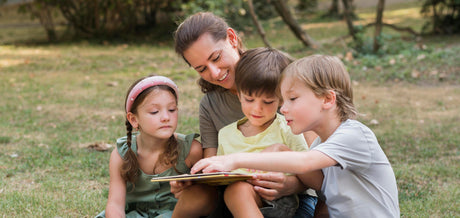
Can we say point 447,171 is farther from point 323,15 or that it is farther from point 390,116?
point 323,15

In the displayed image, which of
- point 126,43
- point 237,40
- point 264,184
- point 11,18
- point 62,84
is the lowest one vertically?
point 11,18

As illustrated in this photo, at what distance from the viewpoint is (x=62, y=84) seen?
7156 millimetres

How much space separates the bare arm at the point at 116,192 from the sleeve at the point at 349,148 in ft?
3.83

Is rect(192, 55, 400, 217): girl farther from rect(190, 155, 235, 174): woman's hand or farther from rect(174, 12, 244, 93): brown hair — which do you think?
rect(174, 12, 244, 93): brown hair

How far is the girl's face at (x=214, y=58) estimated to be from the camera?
2.71 m

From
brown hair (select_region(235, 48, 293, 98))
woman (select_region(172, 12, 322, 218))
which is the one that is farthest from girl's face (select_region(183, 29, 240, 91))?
brown hair (select_region(235, 48, 293, 98))

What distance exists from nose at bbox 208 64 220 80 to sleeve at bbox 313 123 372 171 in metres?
0.80

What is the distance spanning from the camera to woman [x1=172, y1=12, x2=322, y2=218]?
271 centimetres

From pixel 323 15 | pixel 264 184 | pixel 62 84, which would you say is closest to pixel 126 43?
pixel 62 84

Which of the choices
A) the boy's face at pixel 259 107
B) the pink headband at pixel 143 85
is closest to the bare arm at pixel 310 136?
the boy's face at pixel 259 107

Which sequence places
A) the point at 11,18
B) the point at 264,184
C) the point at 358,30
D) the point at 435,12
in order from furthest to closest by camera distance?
1. the point at 11,18
2. the point at 435,12
3. the point at 358,30
4. the point at 264,184

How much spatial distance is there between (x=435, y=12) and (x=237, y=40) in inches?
323

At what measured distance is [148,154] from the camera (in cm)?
283

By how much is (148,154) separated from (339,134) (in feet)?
3.88
